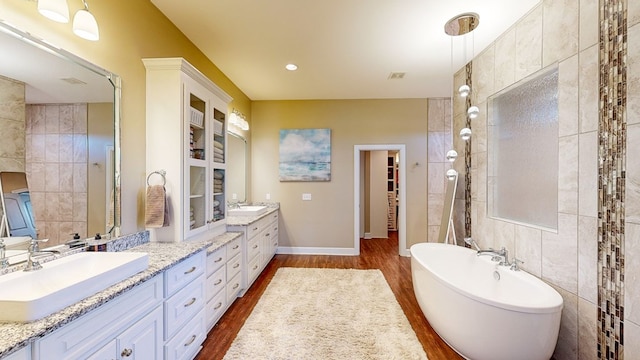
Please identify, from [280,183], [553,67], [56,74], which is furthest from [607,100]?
[280,183]

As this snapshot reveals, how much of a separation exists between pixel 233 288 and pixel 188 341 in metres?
0.90

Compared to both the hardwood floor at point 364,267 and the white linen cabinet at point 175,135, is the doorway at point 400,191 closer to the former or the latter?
the hardwood floor at point 364,267

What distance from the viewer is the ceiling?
2.15m

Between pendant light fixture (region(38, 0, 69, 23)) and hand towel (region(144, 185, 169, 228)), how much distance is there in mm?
1104

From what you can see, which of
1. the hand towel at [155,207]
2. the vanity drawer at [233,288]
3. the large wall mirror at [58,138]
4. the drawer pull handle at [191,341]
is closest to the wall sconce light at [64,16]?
the large wall mirror at [58,138]

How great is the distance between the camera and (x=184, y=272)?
1771 millimetres

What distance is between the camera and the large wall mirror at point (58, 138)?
1.25 m

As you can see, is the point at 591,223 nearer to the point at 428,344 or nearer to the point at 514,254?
the point at 514,254

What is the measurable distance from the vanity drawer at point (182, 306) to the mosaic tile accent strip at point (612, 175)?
256 cm

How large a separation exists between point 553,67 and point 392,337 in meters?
2.41

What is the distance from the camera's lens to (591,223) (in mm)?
1617

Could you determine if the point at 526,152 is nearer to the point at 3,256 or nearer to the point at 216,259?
the point at 216,259

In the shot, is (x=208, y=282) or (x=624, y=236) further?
(x=208, y=282)

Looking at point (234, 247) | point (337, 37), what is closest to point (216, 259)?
point (234, 247)
